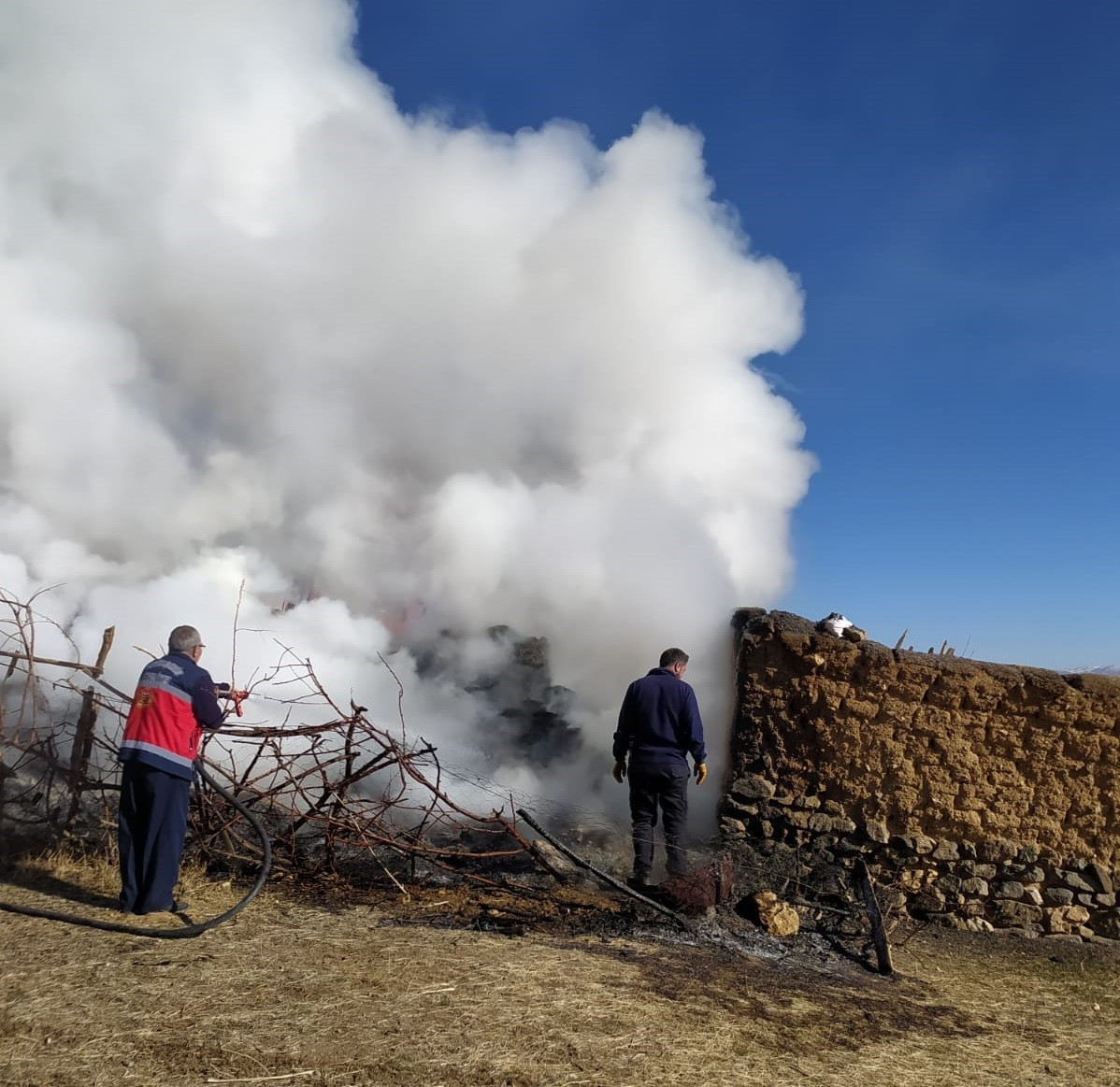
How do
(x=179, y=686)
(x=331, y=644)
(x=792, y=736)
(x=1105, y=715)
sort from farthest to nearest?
1. (x=331, y=644)
2. (x=792, y=736)
3. (x=1105, y=715)
4. (x=179, y=686)

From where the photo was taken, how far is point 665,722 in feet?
19.2

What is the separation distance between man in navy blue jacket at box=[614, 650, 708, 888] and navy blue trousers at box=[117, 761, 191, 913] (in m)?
2.85

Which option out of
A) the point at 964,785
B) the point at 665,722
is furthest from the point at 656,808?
the point at 964,785

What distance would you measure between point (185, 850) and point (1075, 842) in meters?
6.22

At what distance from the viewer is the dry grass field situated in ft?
10.4

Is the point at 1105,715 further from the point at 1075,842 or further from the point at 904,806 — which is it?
the point at 904,806

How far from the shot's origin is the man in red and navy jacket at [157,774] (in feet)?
15.5

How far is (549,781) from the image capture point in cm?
927

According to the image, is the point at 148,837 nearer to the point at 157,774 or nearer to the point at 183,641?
the point at 157,774

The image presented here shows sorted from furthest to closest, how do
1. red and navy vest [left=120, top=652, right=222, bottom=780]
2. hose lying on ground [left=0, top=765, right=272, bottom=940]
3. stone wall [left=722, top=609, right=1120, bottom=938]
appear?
stone wall [left=722, top=609, right=1120, bottom=938] < red and navy vest [left=120, top=652, right=222, bottom=780] < hose lying on ground [left=0, top=765, right=272, bottom=940]

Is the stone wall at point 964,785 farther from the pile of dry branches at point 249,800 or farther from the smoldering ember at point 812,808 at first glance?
the pile of dry branches at point 249,800

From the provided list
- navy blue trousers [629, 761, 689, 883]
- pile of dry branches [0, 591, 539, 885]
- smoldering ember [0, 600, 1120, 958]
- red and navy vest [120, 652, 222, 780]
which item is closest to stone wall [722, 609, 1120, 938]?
smoldering ember [0, 600, 1120, 958]

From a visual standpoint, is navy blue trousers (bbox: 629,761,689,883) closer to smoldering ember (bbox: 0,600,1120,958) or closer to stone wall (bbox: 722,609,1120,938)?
smoldering ember (bbox: 0,600,1120,958)

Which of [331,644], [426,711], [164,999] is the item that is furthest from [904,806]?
[331,644]
